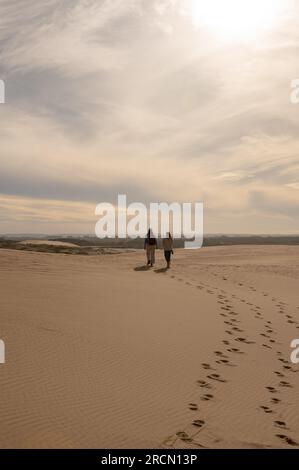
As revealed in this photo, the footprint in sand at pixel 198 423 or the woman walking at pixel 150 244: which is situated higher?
the woman walking at pixel 150 244

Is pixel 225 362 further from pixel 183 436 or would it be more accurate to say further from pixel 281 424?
pixel 183 436

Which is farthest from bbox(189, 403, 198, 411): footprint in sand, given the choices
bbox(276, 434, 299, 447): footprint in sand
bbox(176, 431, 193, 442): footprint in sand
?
bbox(276, 434, 299, 447): footprint in sand

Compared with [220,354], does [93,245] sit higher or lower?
higher

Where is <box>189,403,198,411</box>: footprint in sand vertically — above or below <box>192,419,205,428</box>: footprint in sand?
above

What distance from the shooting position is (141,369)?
6793mm

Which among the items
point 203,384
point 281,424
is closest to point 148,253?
point 203,384

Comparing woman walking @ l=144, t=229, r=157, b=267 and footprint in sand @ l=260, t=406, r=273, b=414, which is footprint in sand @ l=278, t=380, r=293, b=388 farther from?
woman walking @ l=144, t=229, r=157, b=267

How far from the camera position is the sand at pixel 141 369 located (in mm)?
4730

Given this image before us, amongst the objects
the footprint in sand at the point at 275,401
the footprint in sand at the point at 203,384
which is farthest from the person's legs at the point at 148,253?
the footprint in sand at the point at 275,401

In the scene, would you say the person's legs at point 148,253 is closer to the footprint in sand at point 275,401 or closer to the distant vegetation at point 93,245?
the distant vegetation at point 93,245

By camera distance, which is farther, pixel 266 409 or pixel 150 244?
pixel 150 244

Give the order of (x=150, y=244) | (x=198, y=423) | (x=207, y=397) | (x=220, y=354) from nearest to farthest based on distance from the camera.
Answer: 1. (x=198, y=423)
2. (x=207, y=397)
3. (x=220, y=354)
4. (x=150, y=244)

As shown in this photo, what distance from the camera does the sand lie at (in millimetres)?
4730

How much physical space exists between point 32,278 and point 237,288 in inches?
308
